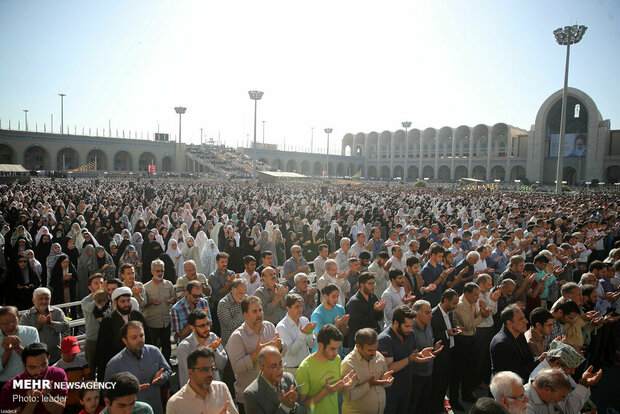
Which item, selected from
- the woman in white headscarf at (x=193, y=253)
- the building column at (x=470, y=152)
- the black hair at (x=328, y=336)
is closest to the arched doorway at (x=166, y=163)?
the building column at (x=470, y=152)

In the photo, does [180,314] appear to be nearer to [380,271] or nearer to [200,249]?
[380,271]

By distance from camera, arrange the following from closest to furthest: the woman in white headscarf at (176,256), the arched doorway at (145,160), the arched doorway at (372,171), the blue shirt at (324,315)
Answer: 1. the blue shirt at (324,315)
2. the woman in white headscarf at (176,256)
3. the arched doorway at (145,160)
4. the arched doorway at (372,171)

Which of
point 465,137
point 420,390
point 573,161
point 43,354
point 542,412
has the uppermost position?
point 465,137

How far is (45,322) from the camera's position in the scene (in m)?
4.06

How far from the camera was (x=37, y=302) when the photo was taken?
4086 mm

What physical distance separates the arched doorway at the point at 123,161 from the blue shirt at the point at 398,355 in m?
67.8

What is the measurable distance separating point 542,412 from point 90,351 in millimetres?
4263

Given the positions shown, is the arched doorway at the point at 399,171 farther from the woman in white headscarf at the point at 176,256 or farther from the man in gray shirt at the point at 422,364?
the man in gray shirt at the point at 422,364

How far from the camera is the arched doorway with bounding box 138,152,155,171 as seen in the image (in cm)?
6662

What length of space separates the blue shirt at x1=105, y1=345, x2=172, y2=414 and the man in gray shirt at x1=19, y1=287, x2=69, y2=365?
4.16ft

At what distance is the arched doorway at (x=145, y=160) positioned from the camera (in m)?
66.6

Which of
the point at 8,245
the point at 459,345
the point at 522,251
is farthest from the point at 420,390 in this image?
the point at 8,245

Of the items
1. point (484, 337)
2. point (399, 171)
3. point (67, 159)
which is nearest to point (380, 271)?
point (484, 337)

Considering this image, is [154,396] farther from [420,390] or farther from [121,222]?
[121,222]
